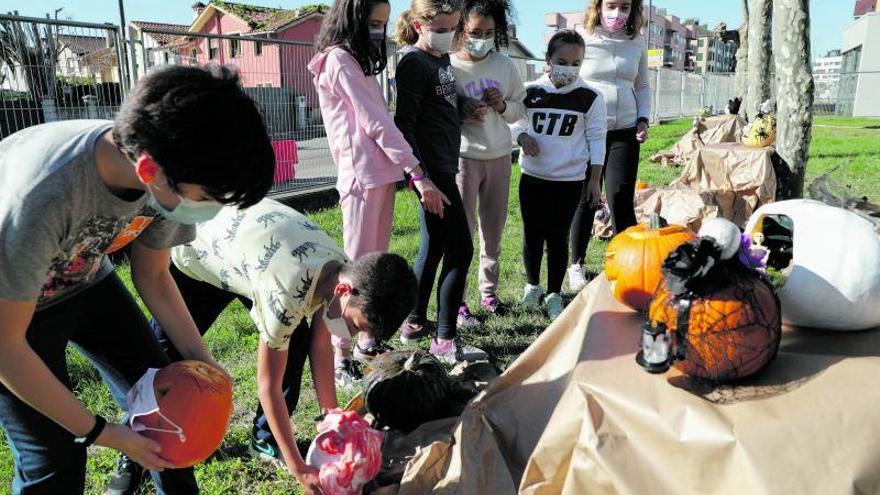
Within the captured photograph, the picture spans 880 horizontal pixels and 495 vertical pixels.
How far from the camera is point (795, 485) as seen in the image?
58.3 inches

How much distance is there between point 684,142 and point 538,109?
26.1 feet

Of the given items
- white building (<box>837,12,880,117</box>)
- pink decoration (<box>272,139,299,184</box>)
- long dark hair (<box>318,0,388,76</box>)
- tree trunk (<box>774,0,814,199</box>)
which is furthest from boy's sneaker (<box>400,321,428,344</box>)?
white building (<box>837,12,880,117</box>)

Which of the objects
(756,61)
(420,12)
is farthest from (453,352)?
(756,61)

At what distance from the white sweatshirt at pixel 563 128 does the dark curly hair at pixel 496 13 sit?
435 mm

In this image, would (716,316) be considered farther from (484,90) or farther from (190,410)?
(484,90)

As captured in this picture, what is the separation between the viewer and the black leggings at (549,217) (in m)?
4.19

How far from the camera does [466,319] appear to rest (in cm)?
414

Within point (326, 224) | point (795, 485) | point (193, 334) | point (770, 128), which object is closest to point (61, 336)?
point (193, 334)

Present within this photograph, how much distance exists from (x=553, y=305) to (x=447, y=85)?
159 centimetres

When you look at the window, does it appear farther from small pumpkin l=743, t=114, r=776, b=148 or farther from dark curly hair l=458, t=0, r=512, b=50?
small pumpkin l=743, t=114, r=776, b=148

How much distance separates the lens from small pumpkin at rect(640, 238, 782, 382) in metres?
1.69

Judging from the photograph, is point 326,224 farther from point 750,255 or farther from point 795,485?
point 795,485

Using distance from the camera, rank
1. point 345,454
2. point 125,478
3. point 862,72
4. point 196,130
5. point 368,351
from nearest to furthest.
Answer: point 196,130 → point 345,454 → point 125,478 → point 368,351 → point 862,72

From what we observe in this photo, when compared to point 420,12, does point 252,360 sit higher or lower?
lower
